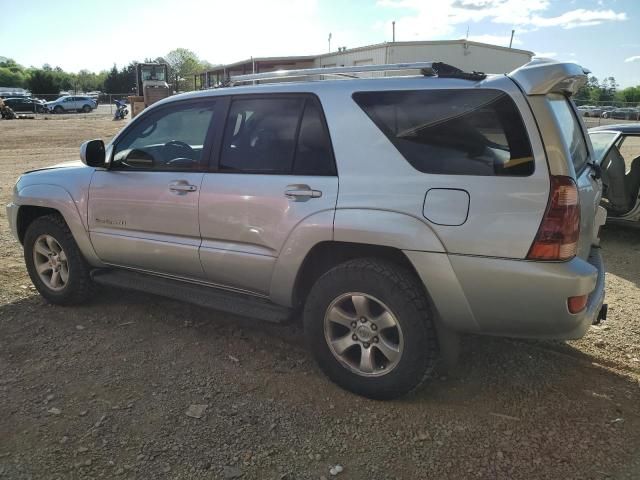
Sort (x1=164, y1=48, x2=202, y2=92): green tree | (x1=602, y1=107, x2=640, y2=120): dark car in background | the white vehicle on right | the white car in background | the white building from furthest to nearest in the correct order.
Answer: (x1=164, y1=48, x2=202, y2=92): green tree
the white car in background
(x1=602, y1=107, x2=640, y2=120): dark car in background
the white building
the white vehicle on right

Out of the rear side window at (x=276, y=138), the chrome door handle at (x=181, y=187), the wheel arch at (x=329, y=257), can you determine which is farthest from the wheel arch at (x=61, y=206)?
the wheel arch at (x=329, y=257)

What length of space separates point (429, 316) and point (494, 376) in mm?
890

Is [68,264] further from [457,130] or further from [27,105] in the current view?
[27,105]

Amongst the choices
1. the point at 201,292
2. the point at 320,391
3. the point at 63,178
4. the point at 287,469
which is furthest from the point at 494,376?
the point at 63,178

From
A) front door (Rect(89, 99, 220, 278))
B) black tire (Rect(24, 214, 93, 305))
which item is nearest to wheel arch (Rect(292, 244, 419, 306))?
front door (Rect(89, 99, 220, 278))

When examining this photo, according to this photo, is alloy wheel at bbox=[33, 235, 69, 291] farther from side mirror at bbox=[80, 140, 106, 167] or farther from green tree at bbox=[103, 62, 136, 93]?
green tree at bbox=[103, 62, 136, 93]

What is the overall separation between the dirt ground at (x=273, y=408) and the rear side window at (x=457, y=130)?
1398 mm

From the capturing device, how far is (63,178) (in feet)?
14.1

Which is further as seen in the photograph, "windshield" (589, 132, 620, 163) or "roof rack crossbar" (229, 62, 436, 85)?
"windshield" (589, 132, 620, 163)

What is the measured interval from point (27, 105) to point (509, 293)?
48678 millimetres

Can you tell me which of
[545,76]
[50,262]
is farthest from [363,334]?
[50,262]

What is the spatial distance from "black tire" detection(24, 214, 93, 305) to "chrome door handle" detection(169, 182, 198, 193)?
4.19 ft

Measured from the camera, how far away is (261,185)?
10.7 ft

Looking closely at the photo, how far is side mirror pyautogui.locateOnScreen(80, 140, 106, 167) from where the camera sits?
156 inches
